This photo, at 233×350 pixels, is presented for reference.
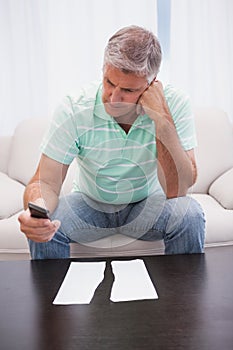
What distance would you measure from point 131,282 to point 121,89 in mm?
553

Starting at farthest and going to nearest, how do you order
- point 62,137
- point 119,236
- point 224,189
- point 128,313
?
point 224,189 → point 119,236 → point 62,137 → point 128,313

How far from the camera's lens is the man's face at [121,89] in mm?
1319

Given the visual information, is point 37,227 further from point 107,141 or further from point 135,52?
point 135,52

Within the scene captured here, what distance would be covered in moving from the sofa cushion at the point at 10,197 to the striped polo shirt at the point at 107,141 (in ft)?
1.69

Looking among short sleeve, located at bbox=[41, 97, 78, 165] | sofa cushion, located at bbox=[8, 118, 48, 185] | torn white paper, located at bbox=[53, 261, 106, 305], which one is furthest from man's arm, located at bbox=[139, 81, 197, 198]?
sofa cushion, located at bbox=[8, 118, 48, 185]

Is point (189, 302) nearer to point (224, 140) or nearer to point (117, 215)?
point (117, 215)

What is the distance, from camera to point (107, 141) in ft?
4.75

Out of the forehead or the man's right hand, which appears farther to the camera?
the forehead

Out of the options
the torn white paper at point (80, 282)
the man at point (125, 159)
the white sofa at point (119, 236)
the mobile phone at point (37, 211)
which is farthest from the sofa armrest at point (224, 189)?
the mobile phone at point (37, 211)

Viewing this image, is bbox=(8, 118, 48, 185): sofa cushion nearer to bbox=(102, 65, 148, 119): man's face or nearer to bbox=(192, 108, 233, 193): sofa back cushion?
bbox=(192, 108, 233, 193): sofa back cushion

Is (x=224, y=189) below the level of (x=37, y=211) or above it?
below

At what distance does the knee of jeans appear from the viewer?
145 centimetres

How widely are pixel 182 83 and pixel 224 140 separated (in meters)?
0.52

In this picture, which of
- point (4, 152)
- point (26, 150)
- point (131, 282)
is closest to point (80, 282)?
point (131, 282)
